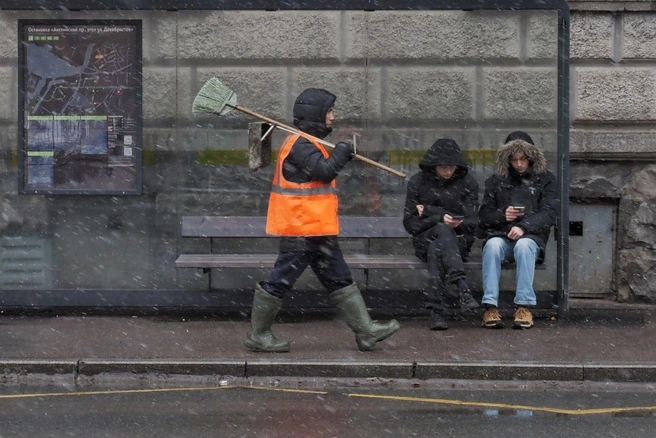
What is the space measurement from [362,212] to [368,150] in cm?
51

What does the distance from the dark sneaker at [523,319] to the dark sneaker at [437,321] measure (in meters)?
0.57

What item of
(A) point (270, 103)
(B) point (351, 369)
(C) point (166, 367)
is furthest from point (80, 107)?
(B) point (351, 369)

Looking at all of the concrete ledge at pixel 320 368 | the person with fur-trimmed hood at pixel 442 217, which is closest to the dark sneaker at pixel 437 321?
the person with fur-trimmed hood at pixel 442 217

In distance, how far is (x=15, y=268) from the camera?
11.2 m

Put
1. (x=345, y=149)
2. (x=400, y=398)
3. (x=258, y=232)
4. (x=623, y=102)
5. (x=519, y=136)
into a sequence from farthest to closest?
(x=623, y=102) → (x=258, y=232) → (x=519, y=136) → (x=345, y=149) → (x=400, y=398)

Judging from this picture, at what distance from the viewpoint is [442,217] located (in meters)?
10.4

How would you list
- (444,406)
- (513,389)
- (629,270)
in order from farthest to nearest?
(629,270), (513,389), (444,406)

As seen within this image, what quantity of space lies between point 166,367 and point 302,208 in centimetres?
138

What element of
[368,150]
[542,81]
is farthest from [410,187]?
[542,81]

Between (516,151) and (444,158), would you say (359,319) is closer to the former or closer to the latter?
(444,158)

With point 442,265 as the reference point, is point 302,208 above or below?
above

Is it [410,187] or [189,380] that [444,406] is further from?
[410,187]

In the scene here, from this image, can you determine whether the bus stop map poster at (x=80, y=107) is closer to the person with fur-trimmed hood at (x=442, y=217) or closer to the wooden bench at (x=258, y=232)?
the wooden bench at (x=258, y=232)

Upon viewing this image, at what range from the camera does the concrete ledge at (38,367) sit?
8703mm
